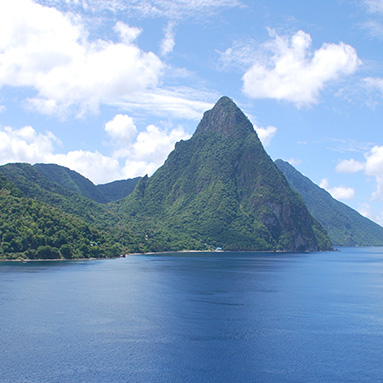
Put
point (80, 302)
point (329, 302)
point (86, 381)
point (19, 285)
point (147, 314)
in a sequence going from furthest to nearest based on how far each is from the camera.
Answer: point (19, 285), point (329, 302), point (80, 302), point (147, 314), point (86, 381)

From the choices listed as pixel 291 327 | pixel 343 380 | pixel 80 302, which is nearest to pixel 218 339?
pixel 291 327

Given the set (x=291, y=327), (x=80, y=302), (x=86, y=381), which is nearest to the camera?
(x=86, y=381)

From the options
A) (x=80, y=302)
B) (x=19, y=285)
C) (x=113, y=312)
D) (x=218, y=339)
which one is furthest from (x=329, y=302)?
(x=19, y=285)

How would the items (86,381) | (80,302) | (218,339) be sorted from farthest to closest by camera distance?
(80,302), (218,339), (86,381)

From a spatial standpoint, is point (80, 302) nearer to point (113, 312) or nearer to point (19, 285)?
point (113, 312)

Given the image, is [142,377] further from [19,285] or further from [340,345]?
[19,285]

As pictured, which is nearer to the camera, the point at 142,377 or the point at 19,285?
the point at 142,377
